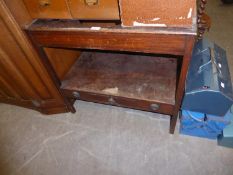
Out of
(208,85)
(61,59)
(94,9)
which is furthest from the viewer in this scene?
(61,59)

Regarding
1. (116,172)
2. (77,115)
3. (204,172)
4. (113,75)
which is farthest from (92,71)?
(204,172)

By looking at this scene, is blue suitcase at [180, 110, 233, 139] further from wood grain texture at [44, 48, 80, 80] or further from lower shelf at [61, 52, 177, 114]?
wood grain texture at [44, 48, 80, 80]

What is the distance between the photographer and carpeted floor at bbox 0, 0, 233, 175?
1125 mm

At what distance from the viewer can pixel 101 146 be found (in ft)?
4.10

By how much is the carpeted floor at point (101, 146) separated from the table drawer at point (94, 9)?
0.78 meters

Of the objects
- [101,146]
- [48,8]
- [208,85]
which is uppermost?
[48,8]

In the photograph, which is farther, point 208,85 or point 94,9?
point 208,85

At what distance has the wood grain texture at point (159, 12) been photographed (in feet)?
2.06

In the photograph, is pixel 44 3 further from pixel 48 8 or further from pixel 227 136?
pixel 227 136

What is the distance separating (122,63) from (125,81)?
0.16m

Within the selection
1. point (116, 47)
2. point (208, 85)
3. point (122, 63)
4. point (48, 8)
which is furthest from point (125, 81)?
point (48, 8)

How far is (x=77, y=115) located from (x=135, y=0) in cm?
100

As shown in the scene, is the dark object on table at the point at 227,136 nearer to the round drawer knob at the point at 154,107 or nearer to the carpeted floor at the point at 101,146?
the carpeted floor at the point at 101,146

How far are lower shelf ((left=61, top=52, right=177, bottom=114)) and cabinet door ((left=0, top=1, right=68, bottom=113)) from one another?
0.47ft
